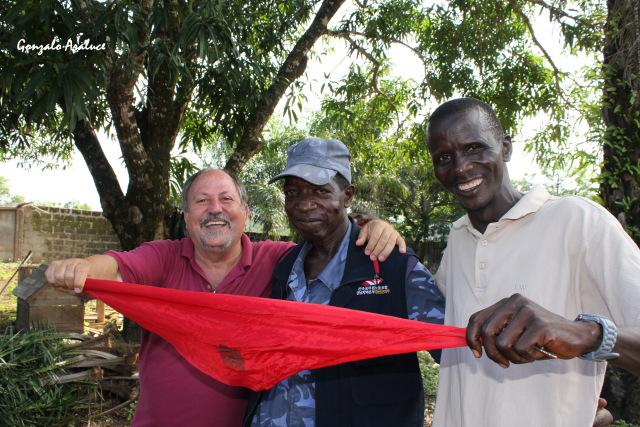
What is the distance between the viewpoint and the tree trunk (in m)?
4.25

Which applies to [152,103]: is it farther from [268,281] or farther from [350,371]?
[350,371]

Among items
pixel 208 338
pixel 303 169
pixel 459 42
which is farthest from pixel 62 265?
pixel 459 42

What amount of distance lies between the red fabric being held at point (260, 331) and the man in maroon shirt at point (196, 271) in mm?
209

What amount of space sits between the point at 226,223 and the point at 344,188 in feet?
1.97

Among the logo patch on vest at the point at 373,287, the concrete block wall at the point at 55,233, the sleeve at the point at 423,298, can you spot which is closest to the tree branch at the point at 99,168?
the logo patch on vest at the point at 373,287

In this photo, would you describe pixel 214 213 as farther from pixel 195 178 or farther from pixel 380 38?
pixel 380 38

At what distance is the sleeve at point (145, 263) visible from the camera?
2479 mm

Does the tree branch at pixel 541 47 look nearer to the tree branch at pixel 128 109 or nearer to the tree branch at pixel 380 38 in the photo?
the tree branch at pixel 380 38

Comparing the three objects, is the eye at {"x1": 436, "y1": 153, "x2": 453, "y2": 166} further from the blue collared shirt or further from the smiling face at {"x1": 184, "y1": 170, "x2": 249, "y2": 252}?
the smiling face at {"x1": 184, "y1": 170, "x2": 249, "y2": 252}

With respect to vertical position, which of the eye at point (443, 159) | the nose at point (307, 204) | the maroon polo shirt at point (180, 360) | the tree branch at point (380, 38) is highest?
the tree branch at point (380, 38)

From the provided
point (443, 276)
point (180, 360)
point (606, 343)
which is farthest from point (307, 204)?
point (606, 343)

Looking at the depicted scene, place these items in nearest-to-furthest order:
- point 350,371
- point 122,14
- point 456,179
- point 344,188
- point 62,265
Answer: point 456,179 → point 350,371 → point 62,265 → point 344,188 → point 122,14

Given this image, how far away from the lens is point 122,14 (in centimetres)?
373

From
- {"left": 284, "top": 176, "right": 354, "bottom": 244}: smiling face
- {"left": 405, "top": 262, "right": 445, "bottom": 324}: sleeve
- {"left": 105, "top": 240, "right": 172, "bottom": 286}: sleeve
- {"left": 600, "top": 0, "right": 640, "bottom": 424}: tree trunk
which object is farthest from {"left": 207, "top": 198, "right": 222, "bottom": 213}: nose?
{"left": 600, "top": 0, "right": 640, "bottom": 424}: tree trunk
